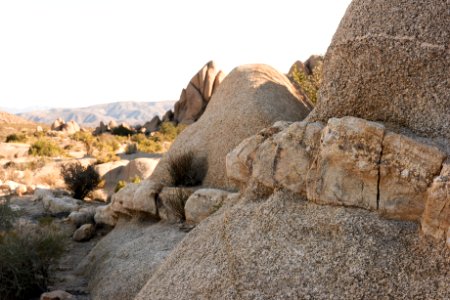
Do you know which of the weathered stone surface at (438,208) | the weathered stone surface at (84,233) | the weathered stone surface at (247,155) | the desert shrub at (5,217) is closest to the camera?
the weathered stone surface at (438,208)

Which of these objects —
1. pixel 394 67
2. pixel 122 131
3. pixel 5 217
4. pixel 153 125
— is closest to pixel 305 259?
pixel 394 67

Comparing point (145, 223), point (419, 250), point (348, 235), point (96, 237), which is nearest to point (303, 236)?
point (348, 235)

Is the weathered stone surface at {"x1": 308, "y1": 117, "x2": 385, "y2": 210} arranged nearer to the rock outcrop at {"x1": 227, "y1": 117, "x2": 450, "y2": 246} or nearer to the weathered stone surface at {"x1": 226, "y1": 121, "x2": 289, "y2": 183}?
the rock outcrop at {"x1": 227, "y1": 117, "x2": 450, "y2": 246}

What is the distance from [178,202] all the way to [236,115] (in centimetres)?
229

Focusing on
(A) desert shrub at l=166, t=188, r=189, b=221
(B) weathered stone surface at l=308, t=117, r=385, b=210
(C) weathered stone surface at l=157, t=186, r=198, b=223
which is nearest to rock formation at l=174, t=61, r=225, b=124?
(C) weathered stone surface at l=157, t=186, r=198, b=223

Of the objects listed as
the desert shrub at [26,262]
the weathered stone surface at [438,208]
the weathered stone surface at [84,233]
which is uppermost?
the weathered stone surface at [438,208]

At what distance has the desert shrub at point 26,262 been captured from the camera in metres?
7.92

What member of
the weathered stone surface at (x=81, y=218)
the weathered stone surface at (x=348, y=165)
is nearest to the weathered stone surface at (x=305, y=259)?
the weathered stone surface at (x=348, y=165)

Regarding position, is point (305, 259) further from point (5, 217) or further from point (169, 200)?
point (5, 217)

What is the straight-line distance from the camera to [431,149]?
4.33 metres

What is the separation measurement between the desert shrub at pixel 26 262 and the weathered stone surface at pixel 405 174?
246 inches

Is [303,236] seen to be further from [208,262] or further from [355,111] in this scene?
[355,111]

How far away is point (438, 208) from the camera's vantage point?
409 centimetres

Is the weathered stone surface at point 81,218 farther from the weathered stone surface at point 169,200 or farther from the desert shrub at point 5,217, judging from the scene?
the weathered stone surface at point 169,200
